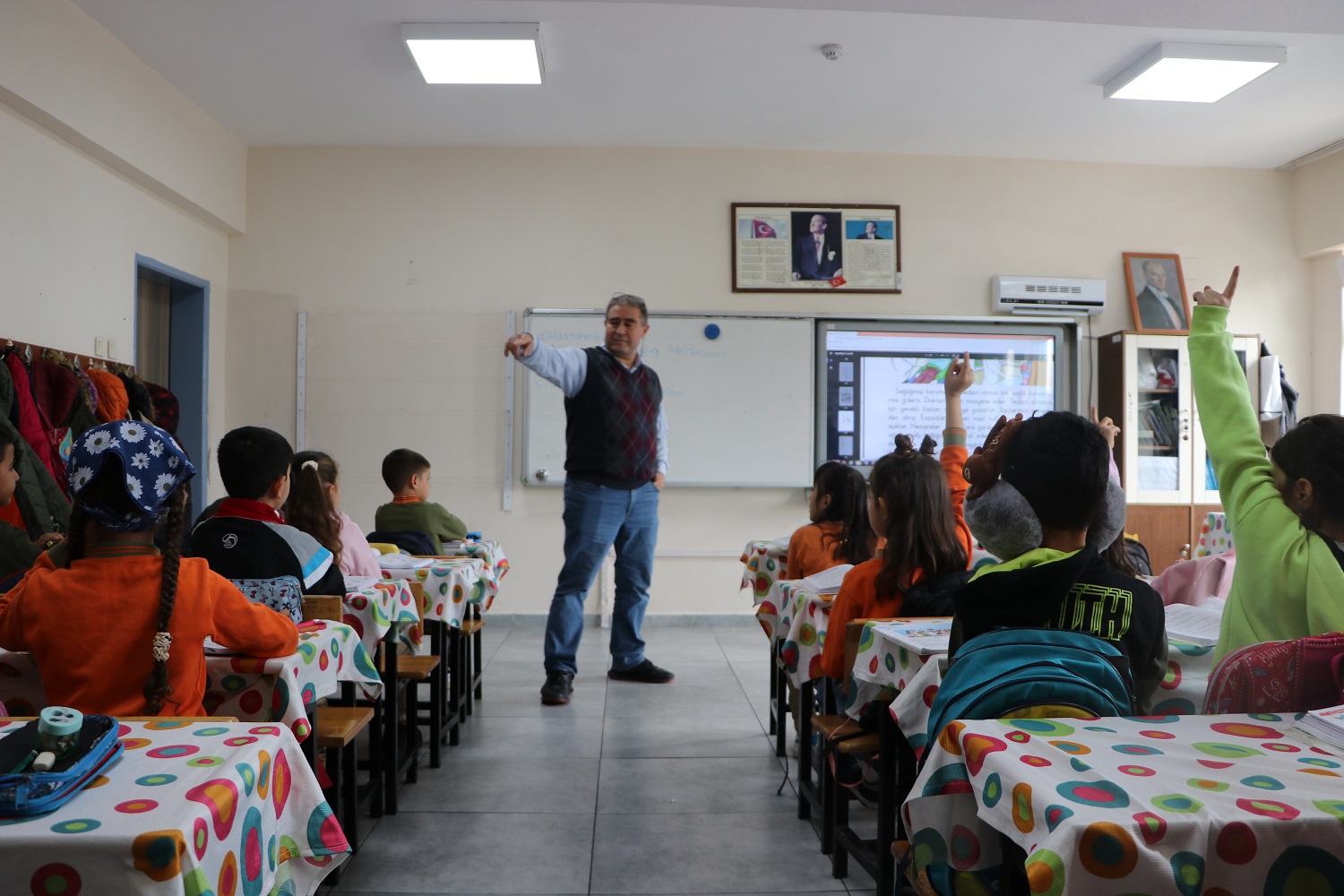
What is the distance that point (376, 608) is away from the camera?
A: 2.16m

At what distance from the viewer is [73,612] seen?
54.1 inches

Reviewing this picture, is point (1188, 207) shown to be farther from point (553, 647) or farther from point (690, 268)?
point (553, 647)

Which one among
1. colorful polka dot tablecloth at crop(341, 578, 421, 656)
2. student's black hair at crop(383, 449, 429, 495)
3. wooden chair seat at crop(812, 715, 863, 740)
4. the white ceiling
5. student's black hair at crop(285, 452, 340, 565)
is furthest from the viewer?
the white ceiling

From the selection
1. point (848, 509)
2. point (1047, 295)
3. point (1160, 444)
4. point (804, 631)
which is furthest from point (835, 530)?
point (1160, 444)

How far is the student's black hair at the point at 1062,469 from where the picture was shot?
1.30 metres

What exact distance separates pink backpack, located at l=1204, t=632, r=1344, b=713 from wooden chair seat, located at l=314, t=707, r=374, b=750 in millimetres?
1546

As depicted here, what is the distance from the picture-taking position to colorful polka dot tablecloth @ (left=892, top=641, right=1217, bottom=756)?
4.93 feet

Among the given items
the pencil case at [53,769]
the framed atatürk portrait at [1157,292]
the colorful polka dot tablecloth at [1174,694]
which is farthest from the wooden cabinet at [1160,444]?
the pencil case at [53,769]

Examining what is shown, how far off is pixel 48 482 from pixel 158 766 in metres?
2.87

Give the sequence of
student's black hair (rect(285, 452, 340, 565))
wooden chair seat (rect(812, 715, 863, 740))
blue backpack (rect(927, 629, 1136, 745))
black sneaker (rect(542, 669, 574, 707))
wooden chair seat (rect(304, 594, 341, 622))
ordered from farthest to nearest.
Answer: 1. black sneaker (rect(542, 669, 574, 707))
2. student's black hair (rect(285, 452, 340, 565))
3. wooden chair seat (rect(812, 715, 863, 740))
4. wooden chair seat (rect(304, 594, 341, 622))
5. blue backpack (rect(927, 629, 1136, 745))

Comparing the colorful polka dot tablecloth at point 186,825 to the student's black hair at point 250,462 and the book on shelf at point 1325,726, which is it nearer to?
the student's black hair at point 250,462

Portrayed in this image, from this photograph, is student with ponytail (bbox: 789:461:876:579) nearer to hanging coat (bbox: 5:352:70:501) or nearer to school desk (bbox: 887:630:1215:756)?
school desk (bbox: 887:630:1215:756)

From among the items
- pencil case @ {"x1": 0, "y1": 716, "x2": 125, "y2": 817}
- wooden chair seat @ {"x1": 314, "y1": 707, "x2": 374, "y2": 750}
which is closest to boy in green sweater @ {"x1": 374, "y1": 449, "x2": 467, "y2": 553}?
wooden chair seat @ {"x1": 314, "y1": 707, "x2": 374, "y2": 750}

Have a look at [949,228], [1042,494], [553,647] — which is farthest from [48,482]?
[949,228]
